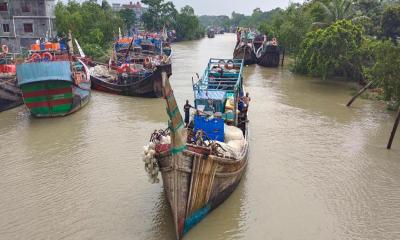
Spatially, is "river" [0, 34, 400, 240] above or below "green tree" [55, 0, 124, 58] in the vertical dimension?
below

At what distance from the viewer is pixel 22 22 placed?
1432 inches

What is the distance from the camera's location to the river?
10938 mm

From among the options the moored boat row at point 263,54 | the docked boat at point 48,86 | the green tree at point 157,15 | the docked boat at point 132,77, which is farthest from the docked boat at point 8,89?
the green tree at point 157,15

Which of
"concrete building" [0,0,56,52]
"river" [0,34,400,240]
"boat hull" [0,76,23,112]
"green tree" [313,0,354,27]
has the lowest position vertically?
"river" [0,34,400,240]

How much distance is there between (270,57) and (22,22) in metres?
23.6

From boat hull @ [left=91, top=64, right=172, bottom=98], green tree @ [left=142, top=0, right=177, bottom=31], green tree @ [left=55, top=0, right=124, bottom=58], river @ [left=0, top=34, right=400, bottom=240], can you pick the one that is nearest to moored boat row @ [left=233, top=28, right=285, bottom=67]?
green tree @ [left=55, top=0, right=124, bottom=58]

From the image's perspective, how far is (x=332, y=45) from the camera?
90.6 feet

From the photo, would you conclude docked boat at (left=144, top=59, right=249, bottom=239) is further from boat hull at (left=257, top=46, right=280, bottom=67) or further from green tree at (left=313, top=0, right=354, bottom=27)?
boat hull at (left=257, top=46, right=280, bottom=67)

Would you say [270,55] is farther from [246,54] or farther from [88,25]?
[88,25]

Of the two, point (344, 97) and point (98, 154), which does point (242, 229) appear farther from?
point (344, 97)

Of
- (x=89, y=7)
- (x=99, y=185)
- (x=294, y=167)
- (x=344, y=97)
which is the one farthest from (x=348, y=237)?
(x=89, y=7)

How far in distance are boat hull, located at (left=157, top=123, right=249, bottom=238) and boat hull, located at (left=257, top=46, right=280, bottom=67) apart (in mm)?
30668

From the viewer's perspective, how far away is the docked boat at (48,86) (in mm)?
19953

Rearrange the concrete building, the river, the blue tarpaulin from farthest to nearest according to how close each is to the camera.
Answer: the concrete building → the blue tarpaulin → the river
